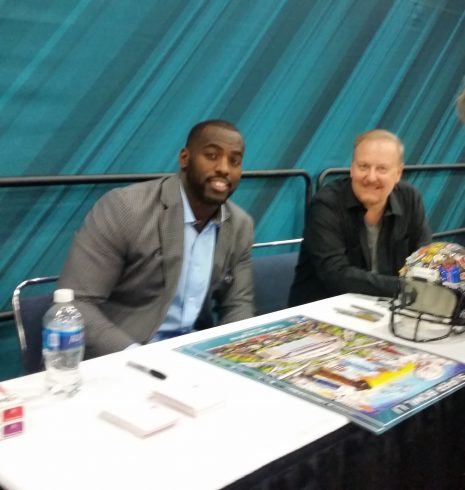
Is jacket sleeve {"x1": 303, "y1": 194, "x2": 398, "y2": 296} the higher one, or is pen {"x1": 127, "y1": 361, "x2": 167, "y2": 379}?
jacket sleeve {"x1": 303, "y1": 194, "x2": 398, "y2": 296}

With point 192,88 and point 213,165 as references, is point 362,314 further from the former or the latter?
point 192,88

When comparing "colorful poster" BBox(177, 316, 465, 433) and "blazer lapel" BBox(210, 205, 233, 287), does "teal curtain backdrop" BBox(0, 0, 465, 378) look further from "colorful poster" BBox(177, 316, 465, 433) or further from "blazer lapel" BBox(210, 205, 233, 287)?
"colorful poster" BBox(177, 316, 465, 433)

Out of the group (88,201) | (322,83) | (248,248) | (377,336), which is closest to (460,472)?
(377,336)

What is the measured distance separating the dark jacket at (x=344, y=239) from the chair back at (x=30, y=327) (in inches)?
37.0

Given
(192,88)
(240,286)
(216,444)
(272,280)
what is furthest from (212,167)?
(216,444)

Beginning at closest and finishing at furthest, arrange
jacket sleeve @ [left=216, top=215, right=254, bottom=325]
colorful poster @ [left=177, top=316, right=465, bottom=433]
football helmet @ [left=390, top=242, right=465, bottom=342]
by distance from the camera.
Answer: colorful poster @ [left=177, top=316, right=465, bottom=433] < football helmet @ [left=390, top=242, right=465, bottom=342] < jacket sleeve @ [left=216, top=215, right=254, bottom=325]

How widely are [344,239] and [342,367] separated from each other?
958mm

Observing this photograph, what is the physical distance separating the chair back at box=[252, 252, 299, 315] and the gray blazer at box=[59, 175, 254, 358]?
0.41 metres

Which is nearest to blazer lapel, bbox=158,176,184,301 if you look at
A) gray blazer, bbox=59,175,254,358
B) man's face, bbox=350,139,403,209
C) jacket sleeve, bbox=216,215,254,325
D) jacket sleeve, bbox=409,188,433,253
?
gray blazer, bbox=59,175,254,358

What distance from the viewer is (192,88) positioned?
8.04ft

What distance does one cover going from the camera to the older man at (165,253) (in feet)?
5.35

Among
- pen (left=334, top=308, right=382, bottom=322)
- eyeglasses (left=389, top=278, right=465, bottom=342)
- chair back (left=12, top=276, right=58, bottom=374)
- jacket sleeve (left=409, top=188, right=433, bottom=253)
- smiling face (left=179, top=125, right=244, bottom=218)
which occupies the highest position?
smiling face (left=179, top=125, right=244, bottom=218)

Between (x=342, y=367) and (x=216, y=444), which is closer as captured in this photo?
(x=216, y=444)

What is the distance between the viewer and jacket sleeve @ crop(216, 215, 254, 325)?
1913mm
